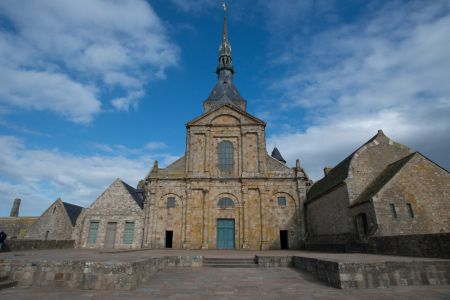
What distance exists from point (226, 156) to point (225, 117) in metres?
4.10

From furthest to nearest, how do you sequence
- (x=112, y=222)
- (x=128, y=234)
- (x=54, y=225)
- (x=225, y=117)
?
(x=225, y=117) < (x=54, y=225) < (x=112, y=222) < (x=128, y=234)

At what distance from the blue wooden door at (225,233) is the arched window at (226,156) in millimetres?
4757

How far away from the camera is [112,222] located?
2420 cm

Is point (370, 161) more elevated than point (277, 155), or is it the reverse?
point (277, 155)

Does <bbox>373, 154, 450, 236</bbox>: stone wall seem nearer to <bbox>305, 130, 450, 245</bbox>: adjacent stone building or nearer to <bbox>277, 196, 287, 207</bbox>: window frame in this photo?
<bbox>305, 130, 450, 245</bbox>: adjacent stone building

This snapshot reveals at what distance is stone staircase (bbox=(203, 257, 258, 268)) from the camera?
1266 centimetres

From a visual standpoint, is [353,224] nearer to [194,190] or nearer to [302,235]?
[302,235]

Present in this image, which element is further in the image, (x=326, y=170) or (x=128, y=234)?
(x=326, y=170)

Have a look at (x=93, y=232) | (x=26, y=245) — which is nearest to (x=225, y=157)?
(x=93, y=232)

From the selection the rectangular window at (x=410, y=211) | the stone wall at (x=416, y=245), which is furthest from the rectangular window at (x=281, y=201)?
the stone wall at (x=416, y=245)

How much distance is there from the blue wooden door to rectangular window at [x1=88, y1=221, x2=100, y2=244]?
Result: 442 inches

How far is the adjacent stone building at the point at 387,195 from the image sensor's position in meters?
14.4

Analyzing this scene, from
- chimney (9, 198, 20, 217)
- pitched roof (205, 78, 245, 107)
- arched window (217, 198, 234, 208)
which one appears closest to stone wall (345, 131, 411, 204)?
arched window (217, 198, 234, 208)

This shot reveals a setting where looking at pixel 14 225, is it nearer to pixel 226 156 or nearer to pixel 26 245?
Result: pixel 26 245
